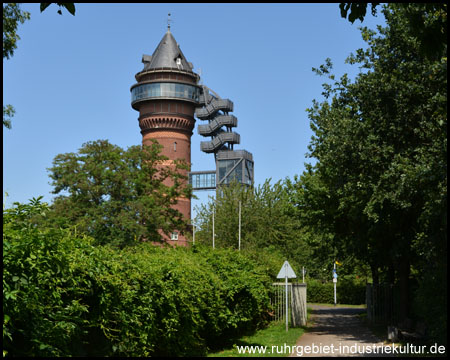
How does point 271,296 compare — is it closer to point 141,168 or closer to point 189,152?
point 141,168

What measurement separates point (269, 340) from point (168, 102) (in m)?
64.8

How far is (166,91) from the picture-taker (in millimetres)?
80125

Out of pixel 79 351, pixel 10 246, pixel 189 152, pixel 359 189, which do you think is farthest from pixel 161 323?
pixel 189 152

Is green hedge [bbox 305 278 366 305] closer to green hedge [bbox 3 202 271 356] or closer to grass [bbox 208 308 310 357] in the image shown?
grass [bbox 208 308 310 357]

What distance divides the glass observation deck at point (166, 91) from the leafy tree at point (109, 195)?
42182 millimetres

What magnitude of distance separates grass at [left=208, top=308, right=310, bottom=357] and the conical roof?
62.8 metres

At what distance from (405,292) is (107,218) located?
19.5m

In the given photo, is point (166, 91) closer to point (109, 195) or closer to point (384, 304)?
point (109, 195)

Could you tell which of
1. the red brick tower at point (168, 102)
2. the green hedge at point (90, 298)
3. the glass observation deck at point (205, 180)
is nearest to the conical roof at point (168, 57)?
the red brick tower at point (168, 102)

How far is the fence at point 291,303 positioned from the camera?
23.2m

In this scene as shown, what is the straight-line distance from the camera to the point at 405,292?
2181 cm

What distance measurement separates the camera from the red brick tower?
7925cm

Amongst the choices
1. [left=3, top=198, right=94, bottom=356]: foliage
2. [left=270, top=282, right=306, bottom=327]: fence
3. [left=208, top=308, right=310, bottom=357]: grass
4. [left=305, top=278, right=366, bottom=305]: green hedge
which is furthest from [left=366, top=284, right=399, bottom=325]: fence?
[left=305, top=278, right=366, bottom=305]: green hedge

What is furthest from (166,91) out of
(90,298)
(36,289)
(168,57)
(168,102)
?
(36,289)
